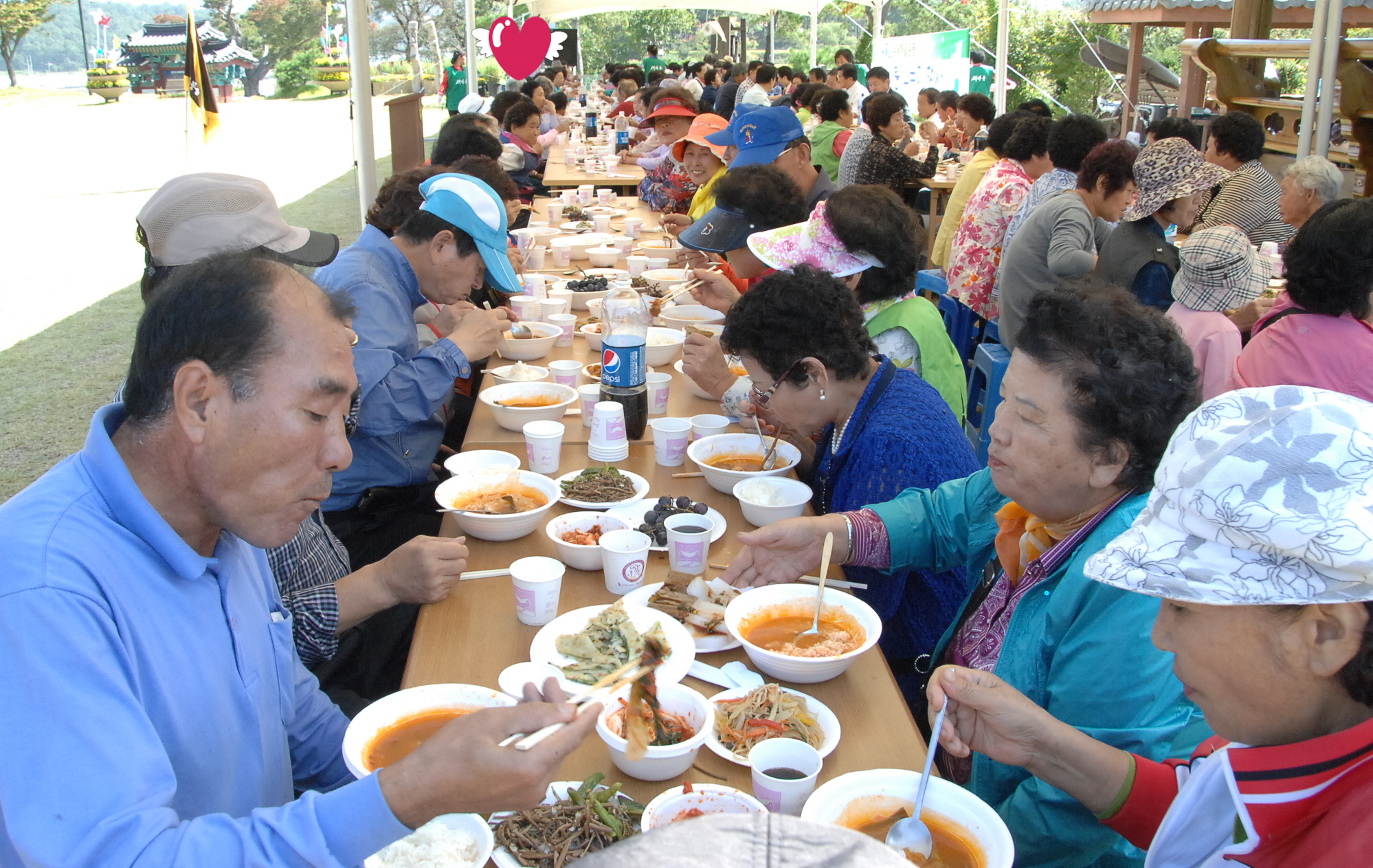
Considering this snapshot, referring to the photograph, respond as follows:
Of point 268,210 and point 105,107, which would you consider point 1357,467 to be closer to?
point 268,210

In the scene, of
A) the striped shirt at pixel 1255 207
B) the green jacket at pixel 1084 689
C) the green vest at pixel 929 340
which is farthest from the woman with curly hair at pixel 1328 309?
the striped shirt at pixel 1255 207

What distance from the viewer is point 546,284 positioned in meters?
5.67

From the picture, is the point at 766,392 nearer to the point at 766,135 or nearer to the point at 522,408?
the point at 522,408

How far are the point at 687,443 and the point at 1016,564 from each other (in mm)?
1422

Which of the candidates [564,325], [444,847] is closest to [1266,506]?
[444,847]

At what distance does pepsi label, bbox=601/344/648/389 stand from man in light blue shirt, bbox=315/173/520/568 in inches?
29.6

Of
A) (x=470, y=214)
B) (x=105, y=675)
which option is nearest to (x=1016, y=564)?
(x=105, y=675)

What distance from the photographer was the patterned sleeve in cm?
244

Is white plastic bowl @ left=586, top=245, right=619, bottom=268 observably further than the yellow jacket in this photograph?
No

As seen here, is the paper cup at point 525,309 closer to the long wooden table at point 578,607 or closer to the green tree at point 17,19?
the long wooden table at point 578,607

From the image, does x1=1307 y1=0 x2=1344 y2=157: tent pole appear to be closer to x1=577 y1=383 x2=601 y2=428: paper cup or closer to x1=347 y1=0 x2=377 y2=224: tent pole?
x1=577 y1=383 x2=601 y2=428: paper cup

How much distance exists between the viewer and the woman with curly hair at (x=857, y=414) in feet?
9.29

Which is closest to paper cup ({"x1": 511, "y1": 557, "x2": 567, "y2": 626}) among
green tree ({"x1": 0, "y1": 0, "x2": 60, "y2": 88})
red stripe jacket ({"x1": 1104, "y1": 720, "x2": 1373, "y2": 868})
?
red stripe jacket ({"x1": 1104, "y1": 720, "x2": 1373, "y2": 868})

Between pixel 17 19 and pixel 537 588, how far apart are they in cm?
1545
